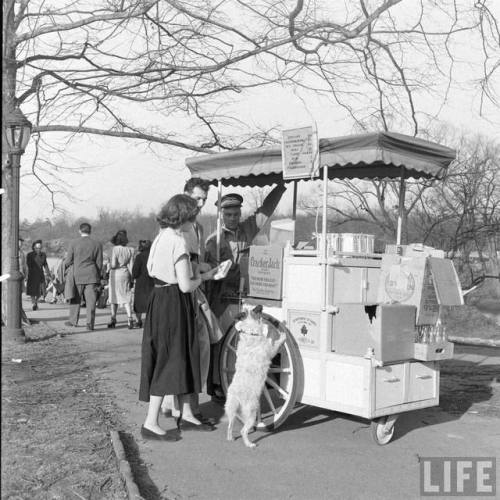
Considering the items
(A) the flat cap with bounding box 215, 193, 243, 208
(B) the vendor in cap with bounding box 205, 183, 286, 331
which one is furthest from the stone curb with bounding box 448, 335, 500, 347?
(A) the flat cap with bounding box 215, 193, 243, 208

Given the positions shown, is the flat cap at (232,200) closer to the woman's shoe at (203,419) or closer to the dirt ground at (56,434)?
the woman's shoe at (203,419)

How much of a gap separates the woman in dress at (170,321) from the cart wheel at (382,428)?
4.52 feet

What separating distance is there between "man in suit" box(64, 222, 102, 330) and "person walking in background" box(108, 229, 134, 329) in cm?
75

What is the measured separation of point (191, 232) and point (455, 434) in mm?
2680

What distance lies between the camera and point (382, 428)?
491 centimetres

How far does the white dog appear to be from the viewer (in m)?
4.82

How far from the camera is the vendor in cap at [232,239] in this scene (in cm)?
596

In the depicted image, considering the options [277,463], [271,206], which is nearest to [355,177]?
[271,206]

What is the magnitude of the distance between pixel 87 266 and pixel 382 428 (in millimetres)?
7571

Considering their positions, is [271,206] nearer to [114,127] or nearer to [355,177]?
[355,177]

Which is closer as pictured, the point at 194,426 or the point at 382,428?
the point at 382,428

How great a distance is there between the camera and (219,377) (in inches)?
222

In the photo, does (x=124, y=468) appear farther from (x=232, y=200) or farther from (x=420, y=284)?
(x=232, y=200)

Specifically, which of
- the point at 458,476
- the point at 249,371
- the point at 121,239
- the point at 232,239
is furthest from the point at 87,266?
the point at 458,476
